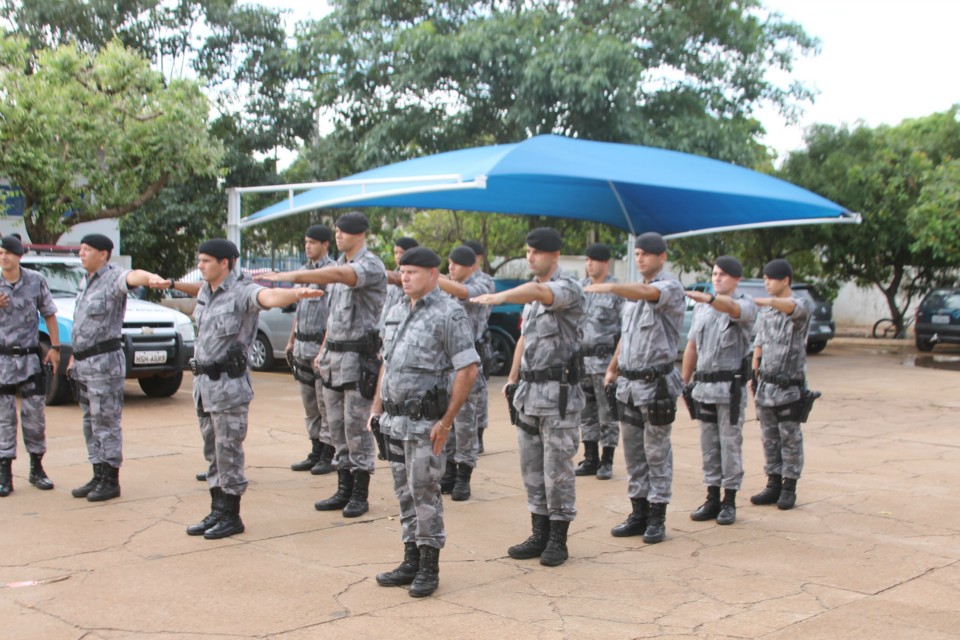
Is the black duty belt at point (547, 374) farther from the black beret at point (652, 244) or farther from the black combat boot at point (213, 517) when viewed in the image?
the black combat boot at point (213, 517)

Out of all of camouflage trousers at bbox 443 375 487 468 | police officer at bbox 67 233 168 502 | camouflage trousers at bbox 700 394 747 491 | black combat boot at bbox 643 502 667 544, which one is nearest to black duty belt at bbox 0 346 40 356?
police officer at bbox 67 233 168 502

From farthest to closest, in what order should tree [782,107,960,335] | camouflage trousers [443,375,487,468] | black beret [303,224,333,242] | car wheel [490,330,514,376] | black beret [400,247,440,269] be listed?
tree [782,107,960,335] < car wheel [490,330,514,376] < black beret [303,224,333,242] < camouflage trousers [443,375,487,468] < black beret [400,247,440,269]

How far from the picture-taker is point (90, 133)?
15.2m

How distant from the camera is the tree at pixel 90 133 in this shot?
14727mm

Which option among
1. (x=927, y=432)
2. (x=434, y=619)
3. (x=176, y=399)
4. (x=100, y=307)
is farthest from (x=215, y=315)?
(x=927, y=432)

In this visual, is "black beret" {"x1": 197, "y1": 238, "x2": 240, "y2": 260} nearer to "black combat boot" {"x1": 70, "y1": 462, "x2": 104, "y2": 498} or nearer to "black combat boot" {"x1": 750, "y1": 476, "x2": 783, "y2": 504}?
"black combat boot" {"x1": 70, "y1": 462, "x2": 104, "y2": 498}

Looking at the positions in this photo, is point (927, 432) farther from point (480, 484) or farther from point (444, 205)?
point (444, 205)

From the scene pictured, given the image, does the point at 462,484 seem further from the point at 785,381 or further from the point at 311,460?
the point at 785,381

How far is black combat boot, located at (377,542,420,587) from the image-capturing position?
5.31 meters

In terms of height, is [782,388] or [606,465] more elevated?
[782,388]

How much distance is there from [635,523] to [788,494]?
59.6 inches

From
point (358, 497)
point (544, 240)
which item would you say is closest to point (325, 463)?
point (358, 497)

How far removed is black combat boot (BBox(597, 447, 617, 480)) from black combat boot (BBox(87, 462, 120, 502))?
12.4ft

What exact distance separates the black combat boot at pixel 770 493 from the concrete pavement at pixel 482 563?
0.14 m
